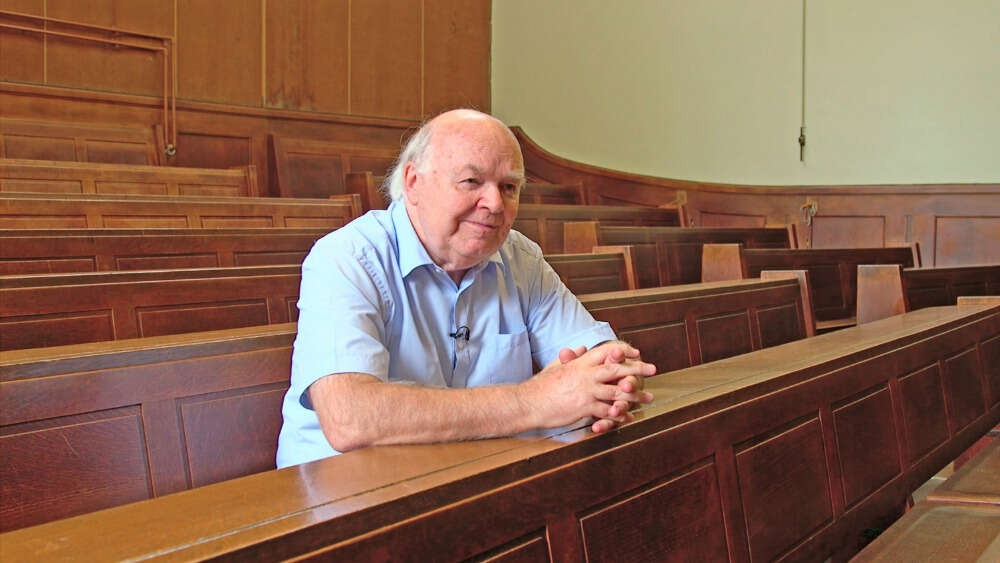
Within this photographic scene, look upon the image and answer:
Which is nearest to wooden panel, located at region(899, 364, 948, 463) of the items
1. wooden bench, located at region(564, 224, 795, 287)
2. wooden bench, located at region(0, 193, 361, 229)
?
wooden bench, located at region(564, 224, 795, 287)

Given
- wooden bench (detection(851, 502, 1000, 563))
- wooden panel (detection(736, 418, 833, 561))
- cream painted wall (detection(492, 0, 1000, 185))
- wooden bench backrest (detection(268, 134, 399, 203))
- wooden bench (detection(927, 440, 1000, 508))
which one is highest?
cream painted wall (detection(492, 0, 1000, 185))

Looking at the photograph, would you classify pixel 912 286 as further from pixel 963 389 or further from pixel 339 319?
pixel 339 319

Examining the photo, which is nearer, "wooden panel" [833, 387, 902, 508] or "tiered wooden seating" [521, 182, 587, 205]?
"wooden panel" [833, 387, 902, 508]

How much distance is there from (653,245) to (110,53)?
2.16 metres

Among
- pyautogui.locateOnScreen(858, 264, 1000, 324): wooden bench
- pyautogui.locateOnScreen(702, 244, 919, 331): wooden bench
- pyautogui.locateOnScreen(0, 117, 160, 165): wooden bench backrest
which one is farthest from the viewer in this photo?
pyautogui.locateOnScreen(0, 117, 160, 165): wooden bench backrest

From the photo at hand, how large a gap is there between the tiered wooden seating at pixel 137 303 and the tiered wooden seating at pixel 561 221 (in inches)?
45.4

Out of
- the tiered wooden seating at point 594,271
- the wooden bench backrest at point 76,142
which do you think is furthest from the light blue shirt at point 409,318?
the wooden bench backrest at point 76,142

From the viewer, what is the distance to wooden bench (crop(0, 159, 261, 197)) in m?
2.53

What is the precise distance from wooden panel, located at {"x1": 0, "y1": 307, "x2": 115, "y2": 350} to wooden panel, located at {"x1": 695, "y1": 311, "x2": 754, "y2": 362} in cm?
93

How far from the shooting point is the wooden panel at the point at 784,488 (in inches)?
32.3

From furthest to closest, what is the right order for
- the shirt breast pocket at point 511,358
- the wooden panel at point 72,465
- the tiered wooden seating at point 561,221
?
the tiered wooden seating at point 561,221 < the shirt breast pocket at point 511,358 < the wooden panel at point 72,465

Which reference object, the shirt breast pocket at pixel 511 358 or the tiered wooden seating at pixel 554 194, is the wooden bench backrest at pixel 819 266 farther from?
the shirt breast pocket at pixel 511 358

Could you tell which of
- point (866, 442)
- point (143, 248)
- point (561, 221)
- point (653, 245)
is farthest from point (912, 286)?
point (143, 248)

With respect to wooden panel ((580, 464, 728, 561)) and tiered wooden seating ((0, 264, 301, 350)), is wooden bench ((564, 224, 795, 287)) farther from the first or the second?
wooden panel ((580, 464, 728, 561))
